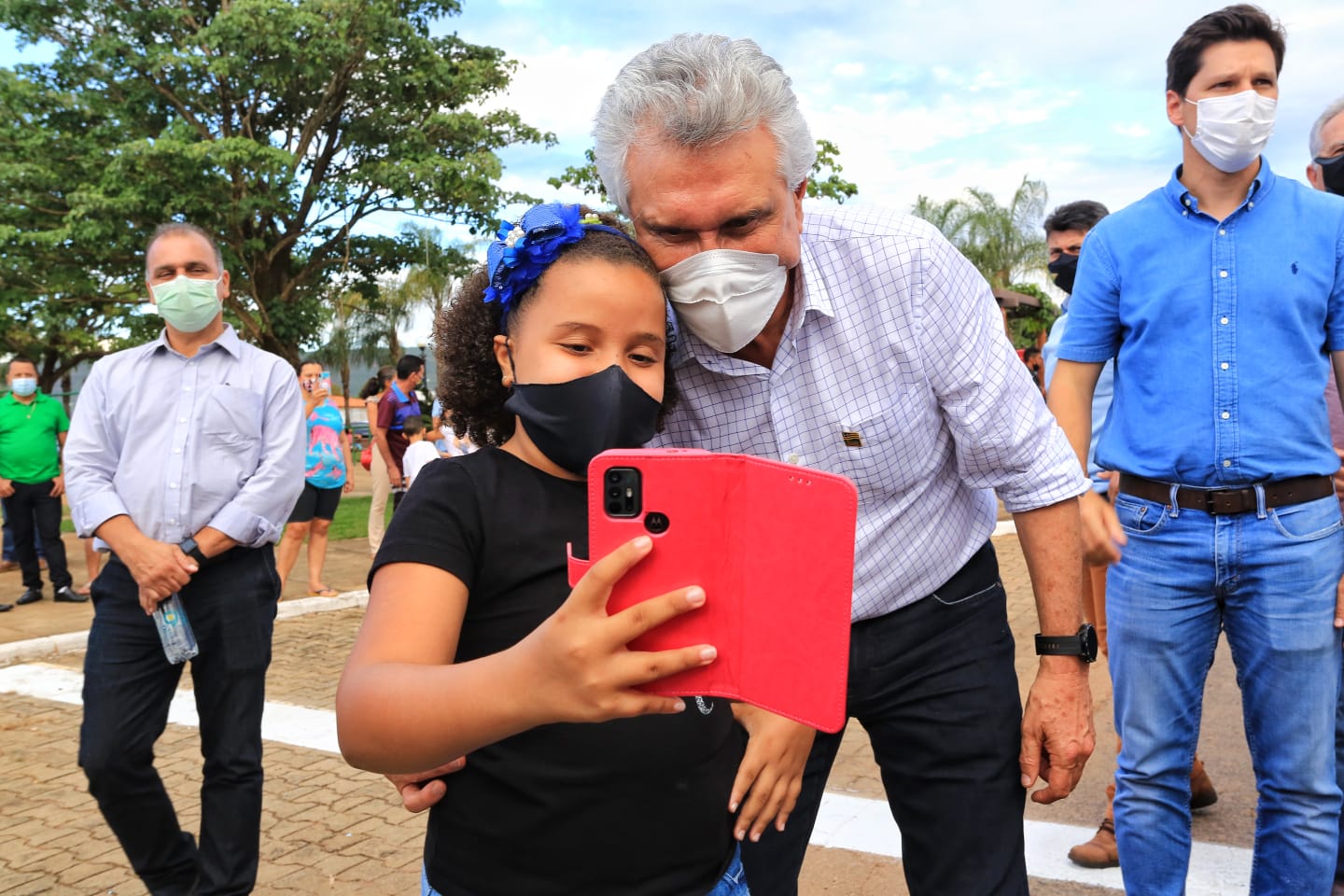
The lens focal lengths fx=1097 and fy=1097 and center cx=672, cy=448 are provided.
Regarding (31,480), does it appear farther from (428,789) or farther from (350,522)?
(428,789)

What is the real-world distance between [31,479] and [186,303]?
23.8ft

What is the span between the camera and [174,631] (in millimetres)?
3682

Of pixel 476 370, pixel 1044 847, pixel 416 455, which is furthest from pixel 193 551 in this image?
pixel 416 455

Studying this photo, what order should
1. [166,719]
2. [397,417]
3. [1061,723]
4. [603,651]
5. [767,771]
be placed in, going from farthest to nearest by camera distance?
[397,417]
[166,719]
[1061,723]
[767,771]
[603,651]

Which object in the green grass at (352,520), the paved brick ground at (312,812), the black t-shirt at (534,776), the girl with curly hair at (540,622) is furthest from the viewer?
the green grass at (352,520)

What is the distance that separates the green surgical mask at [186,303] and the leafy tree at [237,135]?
1848 centimetres

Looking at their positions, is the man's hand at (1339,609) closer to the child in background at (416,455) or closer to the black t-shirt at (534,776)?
the black t-shirt at (534,776)

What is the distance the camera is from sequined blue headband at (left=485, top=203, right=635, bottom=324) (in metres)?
1.90

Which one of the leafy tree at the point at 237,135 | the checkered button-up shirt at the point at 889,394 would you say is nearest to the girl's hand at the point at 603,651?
the checkered button-up shirt at the point at 889,394

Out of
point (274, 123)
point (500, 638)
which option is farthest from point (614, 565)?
point (274, 123)

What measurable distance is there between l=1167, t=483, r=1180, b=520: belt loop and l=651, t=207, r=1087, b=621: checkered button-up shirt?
100cm

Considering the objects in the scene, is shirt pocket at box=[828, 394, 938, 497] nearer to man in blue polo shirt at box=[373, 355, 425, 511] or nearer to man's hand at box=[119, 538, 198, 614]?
man's hand at box=[119, 538, 198, 614]

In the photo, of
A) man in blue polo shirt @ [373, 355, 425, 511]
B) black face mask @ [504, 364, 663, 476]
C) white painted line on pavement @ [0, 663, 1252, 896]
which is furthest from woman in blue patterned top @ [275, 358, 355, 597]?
black face mask @ [504, 364, 663, 476]

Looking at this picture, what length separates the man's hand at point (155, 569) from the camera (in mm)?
3613
